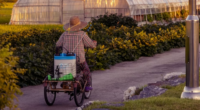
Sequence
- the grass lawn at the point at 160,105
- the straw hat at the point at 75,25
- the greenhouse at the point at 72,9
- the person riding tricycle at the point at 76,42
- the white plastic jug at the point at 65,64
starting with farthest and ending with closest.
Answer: the greenhouse at the point at 72,9 → the straw hat at the point at 75,25 → the person riding tricycle at the point at 76,42 → the white plastic jug at the point at 65,64 → the grass lawn at the point at 160,105

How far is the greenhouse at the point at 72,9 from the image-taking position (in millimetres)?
27641

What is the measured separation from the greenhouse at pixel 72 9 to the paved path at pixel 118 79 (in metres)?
10.6

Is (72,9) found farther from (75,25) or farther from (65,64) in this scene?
(65,64)

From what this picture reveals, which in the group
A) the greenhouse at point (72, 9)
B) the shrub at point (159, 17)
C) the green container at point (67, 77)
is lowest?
the green container at point (67, 77)

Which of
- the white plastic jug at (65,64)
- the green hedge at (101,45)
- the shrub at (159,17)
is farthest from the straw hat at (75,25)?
the shrub at (159,17)

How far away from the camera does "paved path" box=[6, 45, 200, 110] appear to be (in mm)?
8578

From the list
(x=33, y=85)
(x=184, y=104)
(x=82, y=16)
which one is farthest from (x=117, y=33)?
(x=184, y=104)

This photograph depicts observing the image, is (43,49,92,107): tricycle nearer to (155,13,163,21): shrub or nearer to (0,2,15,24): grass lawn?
(155,13,163,21): shrub

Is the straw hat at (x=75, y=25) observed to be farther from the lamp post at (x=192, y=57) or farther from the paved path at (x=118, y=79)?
the lamp post at (x=192, y=57)

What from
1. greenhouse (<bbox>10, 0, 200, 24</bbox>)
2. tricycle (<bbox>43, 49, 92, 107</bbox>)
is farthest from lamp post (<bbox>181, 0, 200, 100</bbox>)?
greenhouse (<bbox>10, 0, 200, 24</bbox>)

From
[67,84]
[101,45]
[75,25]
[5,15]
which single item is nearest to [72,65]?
[67,84]

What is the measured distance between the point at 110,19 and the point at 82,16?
6.15m

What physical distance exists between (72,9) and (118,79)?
17669 millimetres

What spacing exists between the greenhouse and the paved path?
34.7ft
